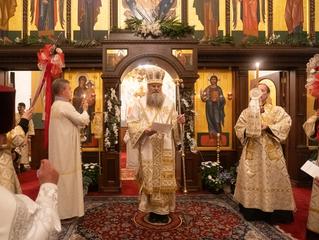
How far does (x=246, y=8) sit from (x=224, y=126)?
3.37 metres

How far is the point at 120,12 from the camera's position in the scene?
30.0ft

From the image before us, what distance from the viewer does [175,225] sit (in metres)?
5.08

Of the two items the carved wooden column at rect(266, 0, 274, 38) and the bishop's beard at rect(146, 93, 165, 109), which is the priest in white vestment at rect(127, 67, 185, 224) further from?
the carved wooden column at rect(266, 0, 274, 38)

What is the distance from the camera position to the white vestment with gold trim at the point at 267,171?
520cm

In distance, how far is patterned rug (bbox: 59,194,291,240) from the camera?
4656 millimetres

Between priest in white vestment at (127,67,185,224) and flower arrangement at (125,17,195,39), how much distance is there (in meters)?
2.51

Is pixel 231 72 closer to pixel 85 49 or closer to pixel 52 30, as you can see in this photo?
pixel 85 49

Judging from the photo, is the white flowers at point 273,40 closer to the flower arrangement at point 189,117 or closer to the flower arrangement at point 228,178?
the flower arrangement at point 189,117

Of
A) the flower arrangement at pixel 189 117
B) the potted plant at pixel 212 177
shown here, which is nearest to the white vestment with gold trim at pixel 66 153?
the flower arrangement at pixel 189 117

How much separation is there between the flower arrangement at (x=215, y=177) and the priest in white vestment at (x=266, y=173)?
6.52 feet

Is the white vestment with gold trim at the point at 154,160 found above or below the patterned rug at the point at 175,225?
above

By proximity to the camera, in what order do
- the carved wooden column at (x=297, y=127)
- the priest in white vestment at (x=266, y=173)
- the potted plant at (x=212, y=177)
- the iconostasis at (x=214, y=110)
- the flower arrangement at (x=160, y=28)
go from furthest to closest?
1. the iconostasis at (x=214, y=110)
2. the carved wooden column at (x=297, y=127)
3. the flower arrangement at (x=160, y=28)
4. the potted plant at (x=212, y=177)
5. the priest in white vestment at (x=266, y=173)

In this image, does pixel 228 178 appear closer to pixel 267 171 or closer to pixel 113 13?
pixel 267 171

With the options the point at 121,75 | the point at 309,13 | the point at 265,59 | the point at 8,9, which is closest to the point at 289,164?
the point at 265,59
